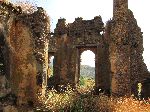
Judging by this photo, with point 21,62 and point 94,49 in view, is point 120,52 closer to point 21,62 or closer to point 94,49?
point 94,49

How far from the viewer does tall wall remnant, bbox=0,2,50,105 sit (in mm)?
6312

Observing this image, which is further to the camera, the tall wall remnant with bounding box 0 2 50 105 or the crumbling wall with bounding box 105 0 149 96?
the crumbling wall with bounding box 105 0 149 96

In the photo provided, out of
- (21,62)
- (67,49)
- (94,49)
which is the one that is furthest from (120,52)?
(21,62)

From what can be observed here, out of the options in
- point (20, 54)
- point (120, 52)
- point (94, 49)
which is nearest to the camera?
point (20, 54)

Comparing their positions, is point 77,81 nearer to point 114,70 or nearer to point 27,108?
point 114,70

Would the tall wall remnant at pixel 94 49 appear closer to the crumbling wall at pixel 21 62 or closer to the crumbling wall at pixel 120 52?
the crumbling wall at pixel 120 52

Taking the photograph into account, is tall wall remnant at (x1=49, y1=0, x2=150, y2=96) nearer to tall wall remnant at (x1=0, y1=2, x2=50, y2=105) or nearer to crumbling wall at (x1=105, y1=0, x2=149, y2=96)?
crumbling wall at (x1=105, y1=0, x2=149, y2=96)

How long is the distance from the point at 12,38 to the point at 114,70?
920 centimetres

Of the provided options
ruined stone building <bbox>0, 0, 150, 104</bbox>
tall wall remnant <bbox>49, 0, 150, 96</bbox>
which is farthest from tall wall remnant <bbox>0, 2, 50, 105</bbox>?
tall wall remnant <bbox>49, 0, 150, 96</bbox>

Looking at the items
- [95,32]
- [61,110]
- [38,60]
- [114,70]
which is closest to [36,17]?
[38,60]

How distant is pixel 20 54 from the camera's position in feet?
24.5

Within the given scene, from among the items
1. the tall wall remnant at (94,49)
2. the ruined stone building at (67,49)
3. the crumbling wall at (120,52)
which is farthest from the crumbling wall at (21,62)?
the tall wall remnant at (94,49)

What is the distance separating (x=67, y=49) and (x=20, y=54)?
48.1 ft

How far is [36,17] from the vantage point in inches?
379
